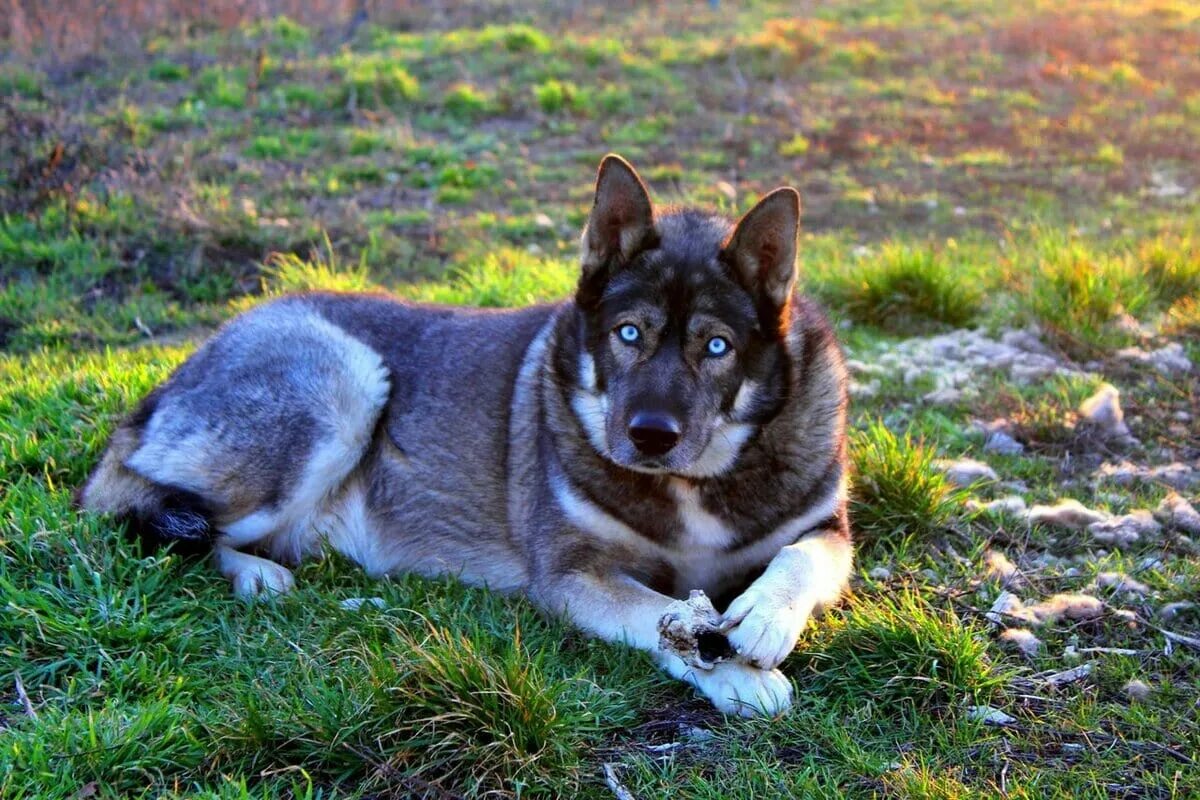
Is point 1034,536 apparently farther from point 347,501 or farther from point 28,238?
point 28,238

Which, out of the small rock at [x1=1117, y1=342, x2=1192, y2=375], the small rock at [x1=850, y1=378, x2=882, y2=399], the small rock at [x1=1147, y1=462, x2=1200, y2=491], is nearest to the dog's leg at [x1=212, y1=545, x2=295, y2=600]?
the small rock at [x1=850, y1=378, x2=882, y2=399]

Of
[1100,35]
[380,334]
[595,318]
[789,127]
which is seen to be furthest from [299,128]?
[1100,35]

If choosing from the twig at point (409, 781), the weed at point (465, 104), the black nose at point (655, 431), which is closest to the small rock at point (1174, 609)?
the black nose at point (655, 431)

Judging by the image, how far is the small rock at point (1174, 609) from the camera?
12.4 feet

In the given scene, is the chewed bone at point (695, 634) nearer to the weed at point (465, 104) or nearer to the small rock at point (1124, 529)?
the small rock at point (1124, 529)

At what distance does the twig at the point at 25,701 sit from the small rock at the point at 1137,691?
128 inches

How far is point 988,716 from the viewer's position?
10.6ft

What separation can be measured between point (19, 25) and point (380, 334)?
9.83m

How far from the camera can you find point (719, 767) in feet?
9.75

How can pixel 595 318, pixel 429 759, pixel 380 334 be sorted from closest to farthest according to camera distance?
pixel 429 759, pixel 595 318, pixel 380 334

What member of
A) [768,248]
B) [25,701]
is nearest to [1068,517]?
[768,248]

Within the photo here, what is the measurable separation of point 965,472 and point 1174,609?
1.15 metres

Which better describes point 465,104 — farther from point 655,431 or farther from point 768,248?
point 655,431

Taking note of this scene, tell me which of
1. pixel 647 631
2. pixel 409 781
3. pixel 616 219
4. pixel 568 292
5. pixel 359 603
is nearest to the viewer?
pixel 409 781
